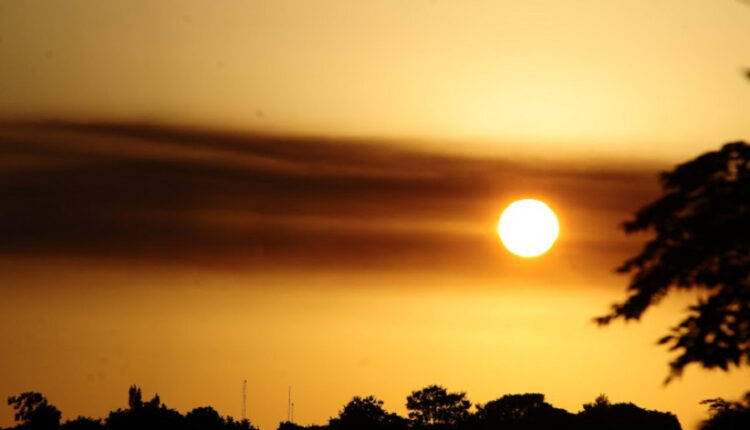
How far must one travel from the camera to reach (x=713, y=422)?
33.1 m

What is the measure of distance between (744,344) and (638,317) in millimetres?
2628

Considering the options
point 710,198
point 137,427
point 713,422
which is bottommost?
point 713,422

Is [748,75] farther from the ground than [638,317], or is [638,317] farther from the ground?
[748,75]

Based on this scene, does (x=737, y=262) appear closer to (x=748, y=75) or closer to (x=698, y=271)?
(x=698, y=271)

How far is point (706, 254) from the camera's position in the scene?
35.7 m

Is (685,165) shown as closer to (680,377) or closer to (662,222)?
(662,222)

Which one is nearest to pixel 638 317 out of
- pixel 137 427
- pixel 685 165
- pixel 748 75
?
pixel 685 165

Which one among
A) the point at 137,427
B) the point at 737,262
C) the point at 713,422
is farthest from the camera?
the point at 137,427

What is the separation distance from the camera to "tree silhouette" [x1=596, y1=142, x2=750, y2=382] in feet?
116

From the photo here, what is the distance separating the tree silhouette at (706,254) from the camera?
35.4 m

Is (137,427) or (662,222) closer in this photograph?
(662,222)

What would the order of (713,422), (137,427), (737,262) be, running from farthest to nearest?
1. (137,427)
2. (737,262)
3. (713,422)

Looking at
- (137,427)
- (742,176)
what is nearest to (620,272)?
(742,176)

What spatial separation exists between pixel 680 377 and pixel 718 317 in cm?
139
